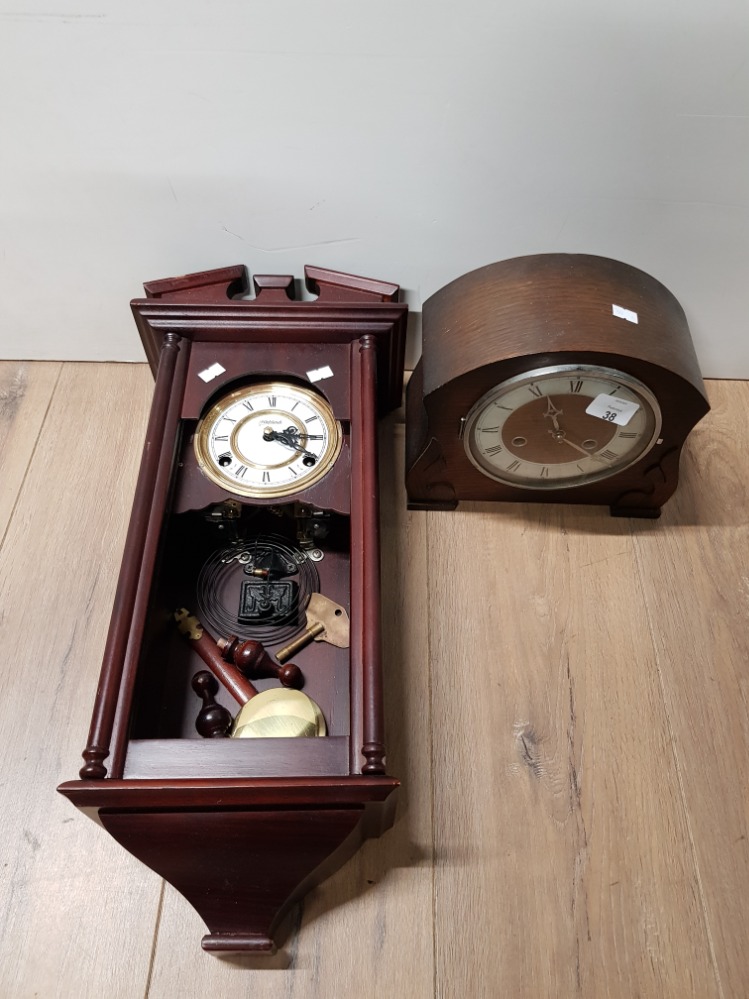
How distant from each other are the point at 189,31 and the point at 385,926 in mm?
1026

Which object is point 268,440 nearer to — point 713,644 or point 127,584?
point 127,584

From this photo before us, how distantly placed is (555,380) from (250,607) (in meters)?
0.47

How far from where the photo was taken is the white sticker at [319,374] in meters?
1.06

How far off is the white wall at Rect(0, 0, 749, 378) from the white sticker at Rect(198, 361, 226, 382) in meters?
0.18

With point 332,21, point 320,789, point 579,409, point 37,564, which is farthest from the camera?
point 37,564

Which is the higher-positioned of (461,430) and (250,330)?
(250,330)

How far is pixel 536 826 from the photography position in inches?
37.1

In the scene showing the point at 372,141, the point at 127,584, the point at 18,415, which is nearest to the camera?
the point at 127,584

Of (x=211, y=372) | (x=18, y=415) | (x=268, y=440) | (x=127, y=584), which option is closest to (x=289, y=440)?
(x=268, y=440)

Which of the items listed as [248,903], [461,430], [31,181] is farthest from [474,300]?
[248,903]

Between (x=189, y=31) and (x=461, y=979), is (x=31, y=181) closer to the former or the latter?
(x=189, y=31)

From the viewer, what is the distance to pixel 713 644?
41.9 inches

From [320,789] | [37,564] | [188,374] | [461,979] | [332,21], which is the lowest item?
[461,979]

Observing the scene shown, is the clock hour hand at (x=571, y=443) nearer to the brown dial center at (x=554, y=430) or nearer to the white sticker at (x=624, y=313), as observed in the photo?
the brown dial center at (x=554, y=430)
